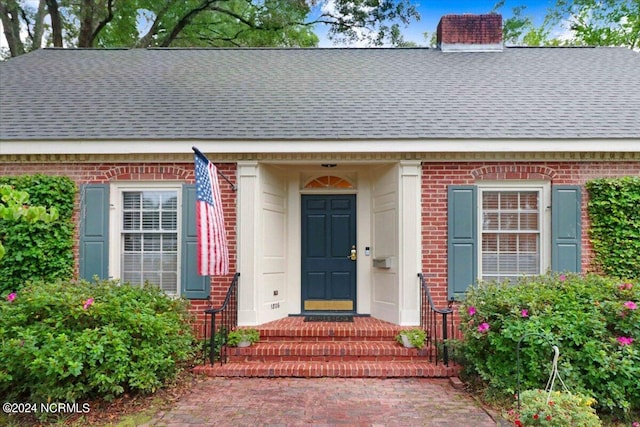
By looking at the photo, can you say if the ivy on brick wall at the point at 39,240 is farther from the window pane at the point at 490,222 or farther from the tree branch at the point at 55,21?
the tree branch at the point at 55,21

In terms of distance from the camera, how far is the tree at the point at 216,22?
14492mm

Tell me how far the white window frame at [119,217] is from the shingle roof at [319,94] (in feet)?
2.32

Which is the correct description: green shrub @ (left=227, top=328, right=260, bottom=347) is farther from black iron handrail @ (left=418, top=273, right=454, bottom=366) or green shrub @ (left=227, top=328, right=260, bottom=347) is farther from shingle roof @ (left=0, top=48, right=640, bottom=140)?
shingle roof @ (left=0, top=48, right=640, bottom=140)

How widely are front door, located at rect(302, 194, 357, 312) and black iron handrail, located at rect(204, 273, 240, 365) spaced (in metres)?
1.29

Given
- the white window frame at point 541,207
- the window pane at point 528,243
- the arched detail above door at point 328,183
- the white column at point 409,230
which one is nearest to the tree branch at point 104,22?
the arched detail above door at point 328,183

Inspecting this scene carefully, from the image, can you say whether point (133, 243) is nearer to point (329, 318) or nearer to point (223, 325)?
point (223, 325)

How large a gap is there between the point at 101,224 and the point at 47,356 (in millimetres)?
2475

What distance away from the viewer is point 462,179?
6160 mm

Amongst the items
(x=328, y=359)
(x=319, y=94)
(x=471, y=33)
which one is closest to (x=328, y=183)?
(x=319, y=94)

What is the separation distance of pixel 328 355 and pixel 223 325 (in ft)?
4.97

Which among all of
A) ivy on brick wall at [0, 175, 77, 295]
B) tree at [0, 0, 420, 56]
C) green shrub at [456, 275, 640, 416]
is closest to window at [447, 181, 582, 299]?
green shrub at [456, 275, 640, 416]

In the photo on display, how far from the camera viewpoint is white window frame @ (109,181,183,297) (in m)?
6.23

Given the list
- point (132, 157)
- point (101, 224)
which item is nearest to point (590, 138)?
point (132, 157)

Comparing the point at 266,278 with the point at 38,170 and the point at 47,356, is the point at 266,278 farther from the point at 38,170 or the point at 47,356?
the point at 38,170
